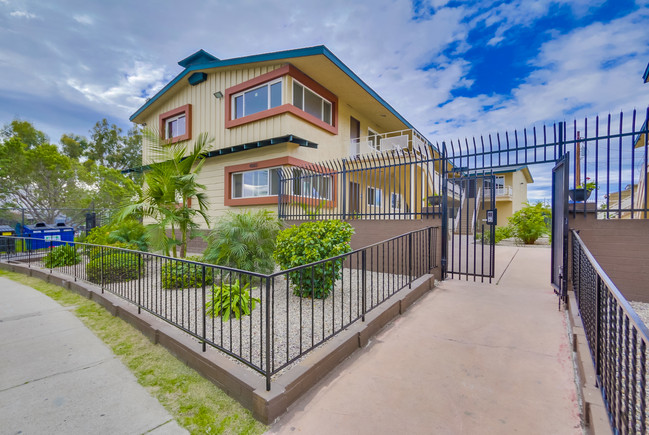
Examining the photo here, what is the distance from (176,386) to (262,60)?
990cm

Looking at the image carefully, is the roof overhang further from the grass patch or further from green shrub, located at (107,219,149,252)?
the grass patch

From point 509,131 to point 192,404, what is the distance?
604 cm

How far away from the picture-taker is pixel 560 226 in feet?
14.8

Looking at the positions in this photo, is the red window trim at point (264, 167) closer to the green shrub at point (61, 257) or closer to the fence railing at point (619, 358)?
the green shrub at point (61, 257)

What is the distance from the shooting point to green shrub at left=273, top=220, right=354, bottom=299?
13.9 feet

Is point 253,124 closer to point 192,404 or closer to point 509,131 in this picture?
point 509,131

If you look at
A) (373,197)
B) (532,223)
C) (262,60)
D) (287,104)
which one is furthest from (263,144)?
(532,223)

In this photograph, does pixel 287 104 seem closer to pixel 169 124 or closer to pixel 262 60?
pixel 262 60

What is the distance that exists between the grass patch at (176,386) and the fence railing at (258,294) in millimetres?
323

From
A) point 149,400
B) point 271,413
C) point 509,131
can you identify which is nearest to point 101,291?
point 149,400

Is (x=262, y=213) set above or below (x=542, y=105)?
below

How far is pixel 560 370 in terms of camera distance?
2576mm

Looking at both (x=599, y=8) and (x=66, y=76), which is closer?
(x=599, y=8)

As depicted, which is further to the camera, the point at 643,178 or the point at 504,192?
the point at 504,192
